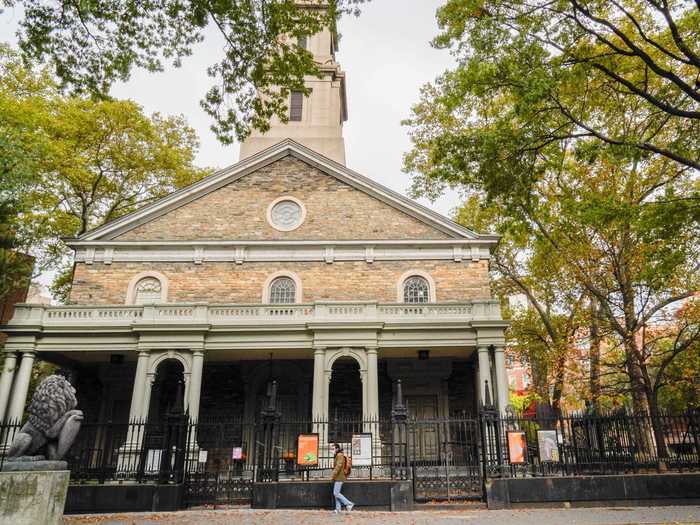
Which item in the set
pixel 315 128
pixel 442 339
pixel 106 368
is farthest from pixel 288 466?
pixel 315 128

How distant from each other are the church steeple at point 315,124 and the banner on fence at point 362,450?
791 inches

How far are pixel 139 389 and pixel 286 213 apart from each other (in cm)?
925

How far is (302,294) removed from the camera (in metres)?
20.2

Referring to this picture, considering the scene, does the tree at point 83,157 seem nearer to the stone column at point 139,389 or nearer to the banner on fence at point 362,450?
the stone column at point 139,389

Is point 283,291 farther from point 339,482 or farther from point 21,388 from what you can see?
point 339,482

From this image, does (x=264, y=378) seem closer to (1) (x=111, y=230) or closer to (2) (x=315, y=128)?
(1) (x=111, y=230)

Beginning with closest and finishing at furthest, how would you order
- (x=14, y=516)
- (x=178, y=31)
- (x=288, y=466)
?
(x=14, y=516)
(x=178, y=31)
(x=288, y=466)

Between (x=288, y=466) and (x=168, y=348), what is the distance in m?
6.21

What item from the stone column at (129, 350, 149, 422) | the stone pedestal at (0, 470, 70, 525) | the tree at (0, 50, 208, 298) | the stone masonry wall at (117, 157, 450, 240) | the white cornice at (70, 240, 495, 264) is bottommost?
the stone pedestal at (0, 470, 70, 525)

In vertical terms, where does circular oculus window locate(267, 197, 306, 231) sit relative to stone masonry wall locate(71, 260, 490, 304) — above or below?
above

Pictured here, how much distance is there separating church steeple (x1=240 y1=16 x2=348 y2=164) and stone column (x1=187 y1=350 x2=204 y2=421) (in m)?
15.6

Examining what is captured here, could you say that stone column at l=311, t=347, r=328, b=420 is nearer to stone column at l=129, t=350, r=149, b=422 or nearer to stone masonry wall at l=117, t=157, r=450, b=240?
stone column at l=129, t=350, r=149, b=422

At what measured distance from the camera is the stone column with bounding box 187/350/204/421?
1603cm

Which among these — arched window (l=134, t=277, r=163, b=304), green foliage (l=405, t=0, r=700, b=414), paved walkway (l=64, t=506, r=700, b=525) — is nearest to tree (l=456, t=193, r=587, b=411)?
green foliage (l=405, t=0, r=700, b=414)
